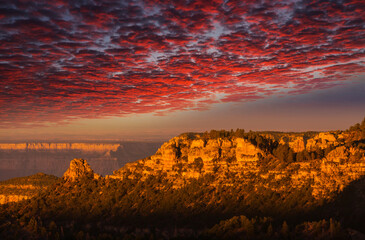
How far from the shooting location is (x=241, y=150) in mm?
121000

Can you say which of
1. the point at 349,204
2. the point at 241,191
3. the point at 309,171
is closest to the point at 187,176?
the point at 241,191

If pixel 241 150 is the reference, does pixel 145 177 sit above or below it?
below

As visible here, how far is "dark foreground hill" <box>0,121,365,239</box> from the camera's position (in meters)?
77.4

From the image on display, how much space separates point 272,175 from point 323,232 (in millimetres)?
46534

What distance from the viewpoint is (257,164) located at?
115062 millimetres

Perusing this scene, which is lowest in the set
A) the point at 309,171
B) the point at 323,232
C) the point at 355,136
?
the point at 323,232

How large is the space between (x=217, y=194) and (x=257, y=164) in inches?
764

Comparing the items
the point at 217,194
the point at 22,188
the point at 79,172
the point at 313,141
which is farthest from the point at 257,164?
the point at 22,188

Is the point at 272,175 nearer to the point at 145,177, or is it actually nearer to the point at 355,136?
the point at 355,136

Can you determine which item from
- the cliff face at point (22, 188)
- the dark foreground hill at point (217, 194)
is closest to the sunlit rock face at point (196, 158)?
the dark foreground hill at point (217, 194)

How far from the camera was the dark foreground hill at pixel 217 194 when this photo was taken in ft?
254

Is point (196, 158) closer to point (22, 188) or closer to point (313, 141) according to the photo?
point (313, 141)

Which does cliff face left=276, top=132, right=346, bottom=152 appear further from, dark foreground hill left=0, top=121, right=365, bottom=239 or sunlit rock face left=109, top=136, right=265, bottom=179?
sunlit rock face left=109, top=136, right=265, bottom=179

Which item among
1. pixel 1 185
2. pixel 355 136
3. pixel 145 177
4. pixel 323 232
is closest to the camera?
pixel 323 232
